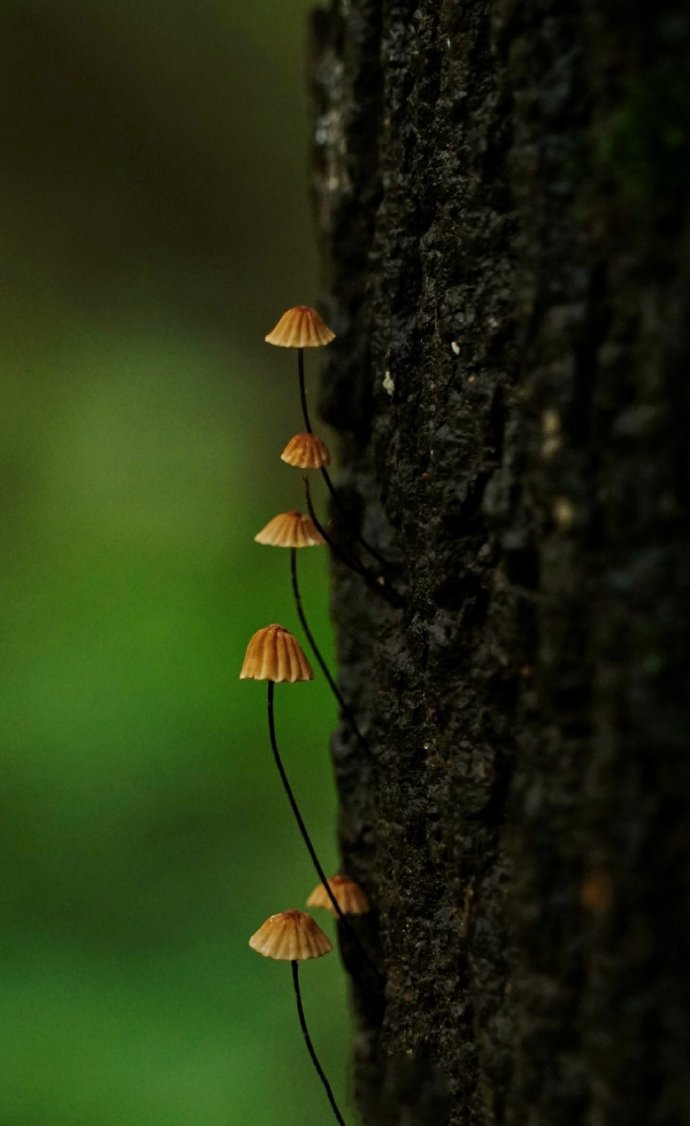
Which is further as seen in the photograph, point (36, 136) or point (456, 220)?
point (36, 136)

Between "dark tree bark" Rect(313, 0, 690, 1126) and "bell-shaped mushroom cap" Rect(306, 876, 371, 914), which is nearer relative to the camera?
"dark tree bark" Rect(313, 0, 690, 1126)

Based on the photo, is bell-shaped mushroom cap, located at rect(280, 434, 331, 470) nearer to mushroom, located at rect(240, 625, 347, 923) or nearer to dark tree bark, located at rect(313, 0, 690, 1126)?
dark tree bark, located at rect(313, 0, 690, 1126)

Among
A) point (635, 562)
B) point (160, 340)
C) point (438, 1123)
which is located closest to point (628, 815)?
point (635, 562)

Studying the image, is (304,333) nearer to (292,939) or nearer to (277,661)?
(277,661)

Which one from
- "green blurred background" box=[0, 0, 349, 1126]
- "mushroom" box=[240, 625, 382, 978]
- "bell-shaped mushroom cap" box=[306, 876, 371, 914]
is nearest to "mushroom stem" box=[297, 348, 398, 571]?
"mushroom" box=[240, 625, 382, 978]

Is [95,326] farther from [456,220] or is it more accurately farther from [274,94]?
[456,220]

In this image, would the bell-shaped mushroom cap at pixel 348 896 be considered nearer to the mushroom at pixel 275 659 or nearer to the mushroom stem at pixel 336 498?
the mushroom at pixel 275 659
